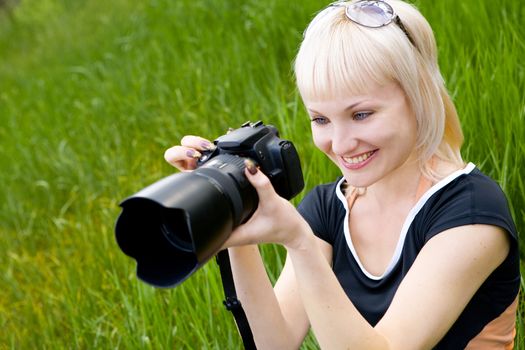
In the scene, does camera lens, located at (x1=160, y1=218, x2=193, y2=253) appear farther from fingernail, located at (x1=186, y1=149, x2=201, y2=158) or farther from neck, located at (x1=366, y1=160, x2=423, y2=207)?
neck, located at (x1=366, y1=160, x2=423, y2=207)

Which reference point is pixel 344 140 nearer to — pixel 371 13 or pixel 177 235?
pixel 371 13

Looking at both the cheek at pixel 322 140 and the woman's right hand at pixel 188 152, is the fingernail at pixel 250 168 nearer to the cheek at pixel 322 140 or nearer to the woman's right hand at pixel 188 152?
the woman's right hand at pixel 188 152

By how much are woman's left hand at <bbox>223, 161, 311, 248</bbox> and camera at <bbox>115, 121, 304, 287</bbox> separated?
16mm

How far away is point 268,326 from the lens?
5.46ft

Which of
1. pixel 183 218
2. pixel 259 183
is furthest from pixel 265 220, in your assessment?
pixel 183 218

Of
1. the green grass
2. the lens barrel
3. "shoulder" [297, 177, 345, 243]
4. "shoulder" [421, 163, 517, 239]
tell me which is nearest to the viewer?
the lens barrel

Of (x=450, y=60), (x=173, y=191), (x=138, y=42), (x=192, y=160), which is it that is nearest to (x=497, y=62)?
(x=450, y=60)

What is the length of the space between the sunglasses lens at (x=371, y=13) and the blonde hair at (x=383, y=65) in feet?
0.04

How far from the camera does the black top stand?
1.48 m

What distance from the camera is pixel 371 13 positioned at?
60.7 inches

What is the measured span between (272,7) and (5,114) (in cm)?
239

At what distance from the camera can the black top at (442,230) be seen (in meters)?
1.48

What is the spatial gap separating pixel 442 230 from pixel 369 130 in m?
0.23

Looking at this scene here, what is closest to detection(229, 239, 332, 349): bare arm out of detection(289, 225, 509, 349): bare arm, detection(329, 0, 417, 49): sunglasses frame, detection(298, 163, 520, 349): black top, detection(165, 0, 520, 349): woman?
detection(165, 0, 520, 349): woman
